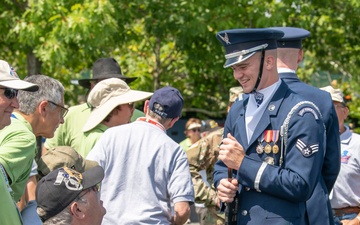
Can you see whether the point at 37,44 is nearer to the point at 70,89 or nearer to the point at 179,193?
the point at 70,89

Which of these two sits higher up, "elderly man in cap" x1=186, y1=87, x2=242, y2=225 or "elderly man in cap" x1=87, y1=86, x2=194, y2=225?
"elderly man in cap" x1=87, y1=86, x2=194, y2=225

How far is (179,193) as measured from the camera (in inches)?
229

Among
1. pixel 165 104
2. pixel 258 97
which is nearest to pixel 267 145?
pixel 258 97

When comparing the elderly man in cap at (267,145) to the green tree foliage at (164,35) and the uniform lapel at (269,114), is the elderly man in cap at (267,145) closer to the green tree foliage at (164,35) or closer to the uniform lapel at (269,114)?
the uniform lapel at (269,114)

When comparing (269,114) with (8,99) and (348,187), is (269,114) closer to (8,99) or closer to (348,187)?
(8,99)

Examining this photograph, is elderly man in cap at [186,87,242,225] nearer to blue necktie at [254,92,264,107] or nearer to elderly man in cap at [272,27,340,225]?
elderly man in cap at [272,27,340,225]

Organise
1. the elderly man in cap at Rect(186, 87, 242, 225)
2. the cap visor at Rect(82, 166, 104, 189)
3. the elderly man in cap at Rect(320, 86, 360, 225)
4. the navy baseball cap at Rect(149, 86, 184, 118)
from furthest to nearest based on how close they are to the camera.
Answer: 1. the elderly man in cap at Rect(320, 86, 360, 225)
2. the elderly man in cap at Rect(186, 87, 242, 225)
3. the navy baseball cap at Rect(149, 86, 184, 118)
4. the cap visor at Rect(82, 166, 104, 189)

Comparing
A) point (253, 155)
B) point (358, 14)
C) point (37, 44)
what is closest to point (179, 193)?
point (253, 155)

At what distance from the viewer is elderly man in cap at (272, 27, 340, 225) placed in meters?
4.68

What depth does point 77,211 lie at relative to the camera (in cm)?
421

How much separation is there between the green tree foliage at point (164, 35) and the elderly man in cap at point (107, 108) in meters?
6.01

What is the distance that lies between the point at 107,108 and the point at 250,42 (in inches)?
90.0

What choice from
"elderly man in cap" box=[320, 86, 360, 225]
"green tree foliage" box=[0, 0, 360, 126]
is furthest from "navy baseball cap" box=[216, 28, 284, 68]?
"green tree foliage" box=[0, 0, 360, 126]

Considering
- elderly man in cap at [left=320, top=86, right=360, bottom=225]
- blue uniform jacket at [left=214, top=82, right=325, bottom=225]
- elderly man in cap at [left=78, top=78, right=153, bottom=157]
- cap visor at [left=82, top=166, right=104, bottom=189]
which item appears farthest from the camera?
elderly man in cap at [left=320, top=86, right=360, bottom=225]
